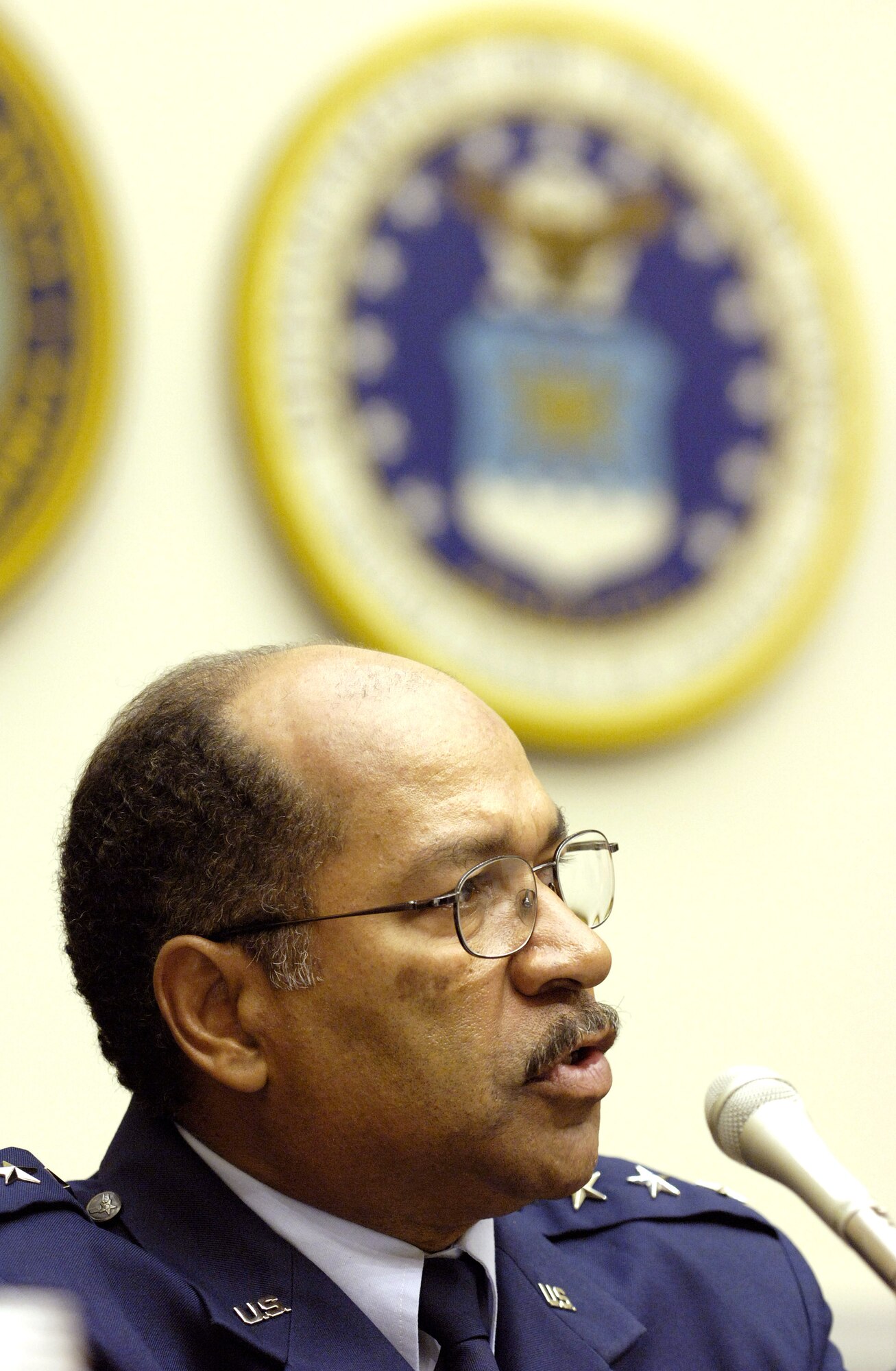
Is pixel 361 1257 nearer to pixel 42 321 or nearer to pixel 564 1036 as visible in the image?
pixel 564 1036

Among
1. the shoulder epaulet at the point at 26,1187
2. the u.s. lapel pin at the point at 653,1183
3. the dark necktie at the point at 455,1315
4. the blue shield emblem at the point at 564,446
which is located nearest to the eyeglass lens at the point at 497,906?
the dark necktie at the point at 455,1315

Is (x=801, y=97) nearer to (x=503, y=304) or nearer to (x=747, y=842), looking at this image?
(x=503, y=304)

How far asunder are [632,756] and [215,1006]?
998mm

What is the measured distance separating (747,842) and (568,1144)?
3.45 feet

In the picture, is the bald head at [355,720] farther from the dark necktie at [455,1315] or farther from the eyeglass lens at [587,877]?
the dark necktie at [455,1315]

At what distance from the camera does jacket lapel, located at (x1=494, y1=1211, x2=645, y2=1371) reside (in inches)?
54.3

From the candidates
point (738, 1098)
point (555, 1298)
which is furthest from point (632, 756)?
point (738, 1098)

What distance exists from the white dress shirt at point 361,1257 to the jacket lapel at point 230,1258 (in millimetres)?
13

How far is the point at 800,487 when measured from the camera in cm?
232

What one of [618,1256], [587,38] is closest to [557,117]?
[587,38]

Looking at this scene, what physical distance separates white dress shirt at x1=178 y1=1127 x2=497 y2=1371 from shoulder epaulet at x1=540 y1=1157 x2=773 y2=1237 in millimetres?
285

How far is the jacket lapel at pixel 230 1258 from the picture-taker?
1246 millimetres

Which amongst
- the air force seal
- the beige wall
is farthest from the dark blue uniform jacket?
the air force seal

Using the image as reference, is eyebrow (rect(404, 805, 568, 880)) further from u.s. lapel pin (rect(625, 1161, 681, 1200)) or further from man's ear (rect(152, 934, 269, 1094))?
u.s. lapel pin (rect(625, 1161, 681, 1200))
